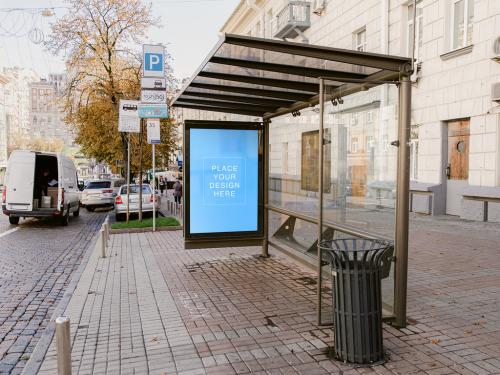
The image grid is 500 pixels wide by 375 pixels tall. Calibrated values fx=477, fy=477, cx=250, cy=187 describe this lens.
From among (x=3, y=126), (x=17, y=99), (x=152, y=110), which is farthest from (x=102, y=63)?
(x=17, y=99)

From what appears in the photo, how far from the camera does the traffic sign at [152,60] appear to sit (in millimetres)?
12477

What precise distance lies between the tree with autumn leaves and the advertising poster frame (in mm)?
14653

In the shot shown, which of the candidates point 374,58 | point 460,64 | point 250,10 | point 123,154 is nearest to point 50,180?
point 123,154

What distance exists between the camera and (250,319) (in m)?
5.12

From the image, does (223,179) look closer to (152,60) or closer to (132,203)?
(152,60)

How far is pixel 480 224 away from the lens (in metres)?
12.3

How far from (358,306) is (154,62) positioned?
10270mm

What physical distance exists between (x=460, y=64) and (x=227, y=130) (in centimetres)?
902

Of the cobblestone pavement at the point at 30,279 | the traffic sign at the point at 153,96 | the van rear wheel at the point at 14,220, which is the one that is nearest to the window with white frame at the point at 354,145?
the cobblestone pavement at the point at 30,279

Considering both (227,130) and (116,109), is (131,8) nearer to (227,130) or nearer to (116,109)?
(116,109)

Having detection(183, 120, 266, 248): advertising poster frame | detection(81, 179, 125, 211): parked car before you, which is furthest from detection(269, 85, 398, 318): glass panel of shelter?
detection(81, 179, 125, 211): parked car

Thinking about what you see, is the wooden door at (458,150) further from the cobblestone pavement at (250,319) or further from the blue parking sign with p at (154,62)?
the blue parking sign with p at (154,62)

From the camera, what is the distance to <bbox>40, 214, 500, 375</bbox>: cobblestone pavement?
3996mm

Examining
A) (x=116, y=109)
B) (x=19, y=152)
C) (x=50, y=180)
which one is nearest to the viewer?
(x=19, y=152)
